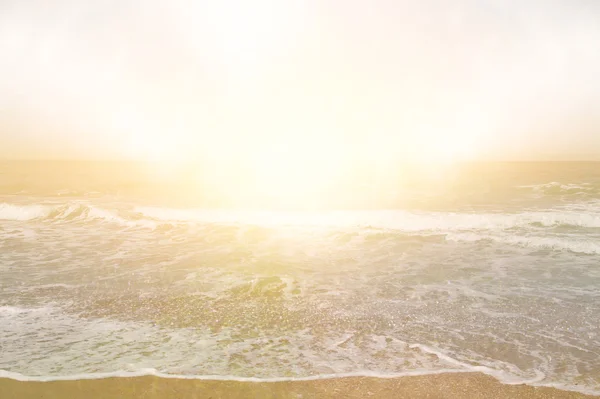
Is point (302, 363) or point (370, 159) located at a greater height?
point (370, 159)

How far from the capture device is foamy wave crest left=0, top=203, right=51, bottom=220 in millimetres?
20203

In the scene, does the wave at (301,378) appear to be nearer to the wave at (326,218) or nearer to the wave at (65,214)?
the wave at (326,218)

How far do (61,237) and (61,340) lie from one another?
33.2 ft

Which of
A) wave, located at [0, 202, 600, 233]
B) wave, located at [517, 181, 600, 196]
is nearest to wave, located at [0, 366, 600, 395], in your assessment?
wave, located at [0, 202, 600, 233]

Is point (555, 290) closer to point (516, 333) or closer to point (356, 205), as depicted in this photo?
point (516, 333)

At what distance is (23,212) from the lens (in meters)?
20.9

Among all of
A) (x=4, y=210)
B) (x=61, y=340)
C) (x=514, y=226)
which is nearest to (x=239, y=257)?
(x=61, y=340)

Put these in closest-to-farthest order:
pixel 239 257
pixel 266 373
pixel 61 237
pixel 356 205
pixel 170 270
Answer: pixel 266 373
pixel 170 270
pixel 239 257
pixel 61 237
pixel 356 205

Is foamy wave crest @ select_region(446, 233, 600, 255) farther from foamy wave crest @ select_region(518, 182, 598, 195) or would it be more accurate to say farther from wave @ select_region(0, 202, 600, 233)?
foamy wave crest @ select_region(518, 182, 598, 195)

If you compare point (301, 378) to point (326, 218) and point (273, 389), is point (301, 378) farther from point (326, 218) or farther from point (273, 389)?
point (326, 218)

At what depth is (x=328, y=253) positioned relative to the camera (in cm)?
1213

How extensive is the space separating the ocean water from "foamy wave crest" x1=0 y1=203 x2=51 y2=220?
229 cm

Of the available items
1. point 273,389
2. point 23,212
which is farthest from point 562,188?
point 23,212

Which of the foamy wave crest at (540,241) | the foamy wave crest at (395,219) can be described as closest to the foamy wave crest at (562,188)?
the foamy wave crest at (395,219)
